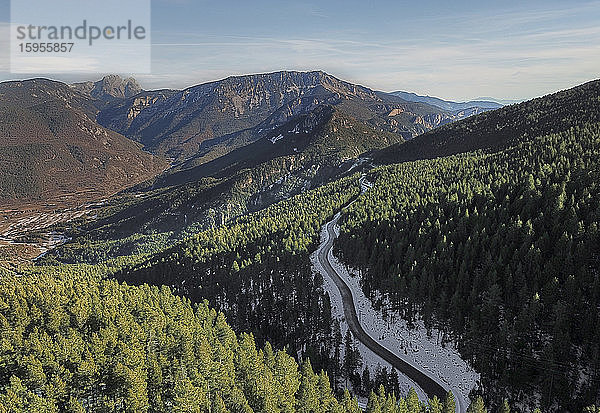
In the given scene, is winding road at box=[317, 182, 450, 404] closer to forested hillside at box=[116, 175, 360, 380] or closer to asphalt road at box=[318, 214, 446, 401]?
asphalt road at box=[318, 214, 446, 401]

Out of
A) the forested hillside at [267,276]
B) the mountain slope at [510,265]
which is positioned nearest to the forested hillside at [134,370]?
the mountain slope at [510,265]

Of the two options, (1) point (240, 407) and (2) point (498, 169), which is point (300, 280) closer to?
(1) point (240, 407)

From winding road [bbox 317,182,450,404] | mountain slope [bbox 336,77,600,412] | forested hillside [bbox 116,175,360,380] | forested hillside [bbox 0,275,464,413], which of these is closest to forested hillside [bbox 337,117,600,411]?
mountain slope [bbox 336,77,600,412]

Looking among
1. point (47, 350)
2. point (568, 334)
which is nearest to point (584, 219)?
point (568, 334)

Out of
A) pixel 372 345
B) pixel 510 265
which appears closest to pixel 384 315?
pixel 372 345

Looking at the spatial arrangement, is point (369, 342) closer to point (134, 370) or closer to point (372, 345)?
Result: point (372, 345)

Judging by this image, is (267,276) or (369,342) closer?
(369,342)

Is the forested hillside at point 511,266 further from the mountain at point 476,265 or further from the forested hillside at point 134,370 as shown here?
the forested hillside at point 134,370
